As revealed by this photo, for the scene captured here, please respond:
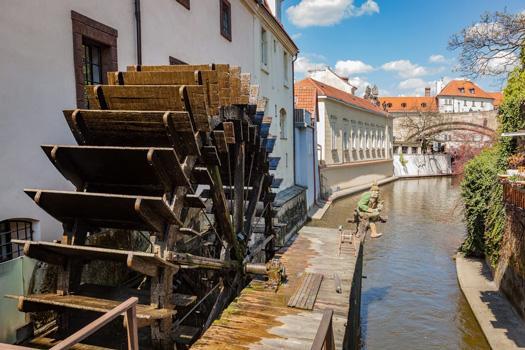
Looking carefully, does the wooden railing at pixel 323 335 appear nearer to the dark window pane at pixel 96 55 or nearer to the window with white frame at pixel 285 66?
the dark window pane at pixel 96 55

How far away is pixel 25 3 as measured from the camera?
454 cm

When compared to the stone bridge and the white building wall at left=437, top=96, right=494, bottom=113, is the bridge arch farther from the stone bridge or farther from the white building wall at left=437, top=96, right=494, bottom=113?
the white building wall at left=437, top=96, right=494, bottom=113

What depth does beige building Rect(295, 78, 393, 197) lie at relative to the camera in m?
23.9

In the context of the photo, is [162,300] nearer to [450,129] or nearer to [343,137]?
[343,137]

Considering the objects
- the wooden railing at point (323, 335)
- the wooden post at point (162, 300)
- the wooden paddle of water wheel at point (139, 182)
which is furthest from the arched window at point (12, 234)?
the wooden railing at point (323, 335)

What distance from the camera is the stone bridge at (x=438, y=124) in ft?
127

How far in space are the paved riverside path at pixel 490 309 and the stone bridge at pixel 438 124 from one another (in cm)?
3093

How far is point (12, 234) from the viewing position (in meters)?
4.55

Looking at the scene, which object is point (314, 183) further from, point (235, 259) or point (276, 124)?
point (235, 259)

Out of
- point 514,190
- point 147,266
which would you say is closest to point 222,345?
point 147,266

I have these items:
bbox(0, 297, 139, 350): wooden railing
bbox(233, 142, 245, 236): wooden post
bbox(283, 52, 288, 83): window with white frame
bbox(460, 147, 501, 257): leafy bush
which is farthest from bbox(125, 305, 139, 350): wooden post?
bbox(283, 52, 288, 83): window with white frame

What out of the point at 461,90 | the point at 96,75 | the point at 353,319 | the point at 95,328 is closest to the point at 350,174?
the point at 353,319

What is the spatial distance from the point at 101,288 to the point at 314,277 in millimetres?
2866

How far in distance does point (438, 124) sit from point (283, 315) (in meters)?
40.2
